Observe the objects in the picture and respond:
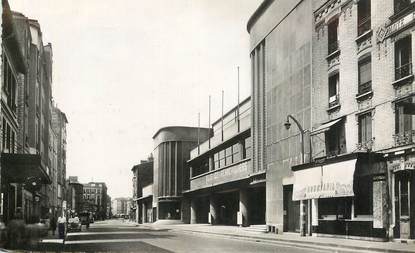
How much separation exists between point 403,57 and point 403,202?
5928 mm

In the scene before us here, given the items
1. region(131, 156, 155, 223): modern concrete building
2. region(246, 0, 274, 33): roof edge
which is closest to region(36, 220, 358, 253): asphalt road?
region(246, 0, 274, 33): roof edge

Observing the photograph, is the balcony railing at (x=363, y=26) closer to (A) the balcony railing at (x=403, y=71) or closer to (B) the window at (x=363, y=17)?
(B) the window at (x=363, y=17)

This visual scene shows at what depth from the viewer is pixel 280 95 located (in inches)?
1400

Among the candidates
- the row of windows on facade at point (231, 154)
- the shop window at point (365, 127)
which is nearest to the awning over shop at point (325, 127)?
the shop window at point (365, 127)

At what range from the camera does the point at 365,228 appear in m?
25.2

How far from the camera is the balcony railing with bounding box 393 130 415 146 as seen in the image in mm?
21873

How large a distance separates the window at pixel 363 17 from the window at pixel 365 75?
1.40 metres

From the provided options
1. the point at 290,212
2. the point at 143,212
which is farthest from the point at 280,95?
the point at 143,212

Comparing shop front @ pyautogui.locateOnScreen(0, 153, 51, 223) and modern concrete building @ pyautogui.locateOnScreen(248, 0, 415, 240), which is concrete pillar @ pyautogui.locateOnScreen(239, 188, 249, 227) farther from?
shop front @ pyautogui.locateOnScreen(0, 153, 51, 223)

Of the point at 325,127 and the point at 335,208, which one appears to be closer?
the point at 335,208

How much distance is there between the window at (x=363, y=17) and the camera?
84.7 ft

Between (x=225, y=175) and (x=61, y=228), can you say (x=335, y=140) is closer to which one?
(x=61, y=228)

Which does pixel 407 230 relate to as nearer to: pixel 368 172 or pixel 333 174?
pixel 368 172

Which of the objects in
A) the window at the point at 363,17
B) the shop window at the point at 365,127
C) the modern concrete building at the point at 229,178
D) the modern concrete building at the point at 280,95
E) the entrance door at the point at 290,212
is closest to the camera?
the shop window at the point at 365,127
